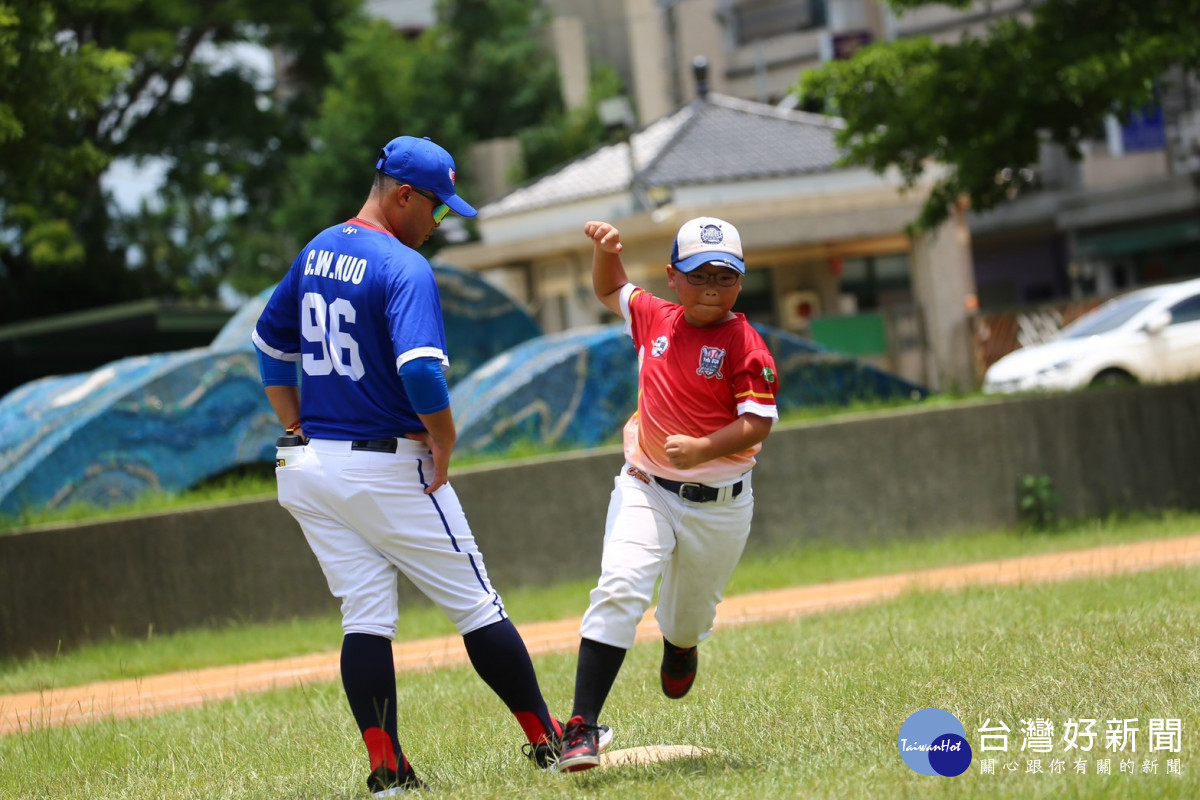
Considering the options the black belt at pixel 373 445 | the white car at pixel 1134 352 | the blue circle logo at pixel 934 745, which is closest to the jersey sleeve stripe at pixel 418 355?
the black belt at pixel 373 445

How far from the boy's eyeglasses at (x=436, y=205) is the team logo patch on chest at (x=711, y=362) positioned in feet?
3.38

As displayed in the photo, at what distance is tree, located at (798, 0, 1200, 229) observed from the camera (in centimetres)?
1216

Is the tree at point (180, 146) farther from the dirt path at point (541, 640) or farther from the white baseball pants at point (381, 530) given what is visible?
the white baseball pants at point (381, 530)

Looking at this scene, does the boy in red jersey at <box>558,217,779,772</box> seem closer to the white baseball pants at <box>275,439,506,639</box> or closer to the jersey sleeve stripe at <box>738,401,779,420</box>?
the jersey sleeve stripe at <box>738,401,779,420</box>

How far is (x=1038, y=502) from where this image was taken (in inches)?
501

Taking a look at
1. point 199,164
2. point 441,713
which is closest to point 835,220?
point 199,164

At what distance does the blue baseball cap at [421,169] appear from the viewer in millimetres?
4926

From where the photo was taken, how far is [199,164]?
32.7 m

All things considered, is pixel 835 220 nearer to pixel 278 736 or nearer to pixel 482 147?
pixel 482 147

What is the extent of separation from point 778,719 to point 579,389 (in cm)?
824

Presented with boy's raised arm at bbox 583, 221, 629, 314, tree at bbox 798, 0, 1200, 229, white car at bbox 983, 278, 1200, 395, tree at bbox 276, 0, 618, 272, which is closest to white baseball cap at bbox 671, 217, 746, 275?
boy's raised arm at bbox 583, 221, 629, 314

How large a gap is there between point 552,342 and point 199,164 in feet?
67.5

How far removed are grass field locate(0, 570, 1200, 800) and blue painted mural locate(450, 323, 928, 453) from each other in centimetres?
514

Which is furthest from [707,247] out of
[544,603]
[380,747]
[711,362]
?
[544,603]
